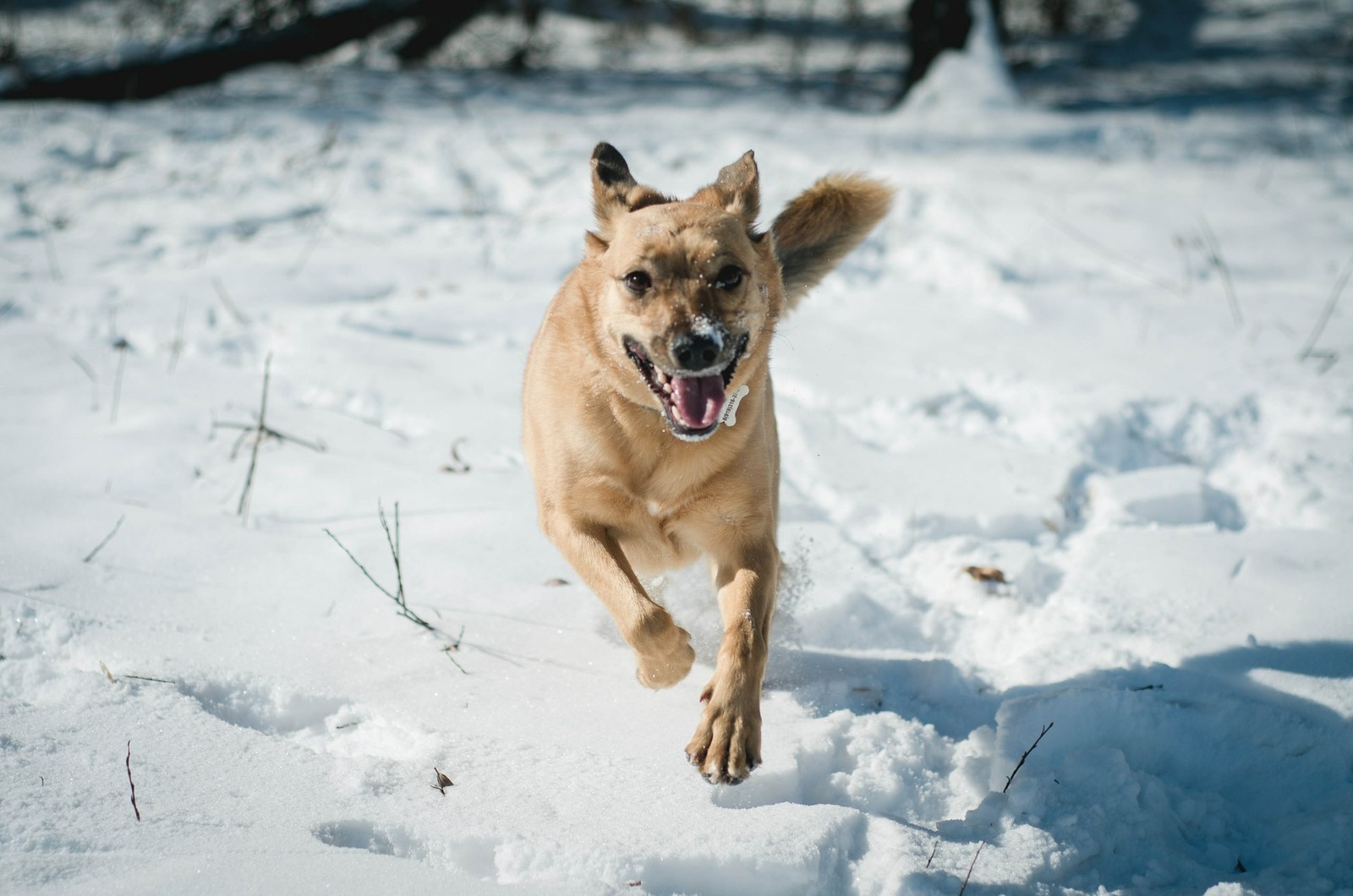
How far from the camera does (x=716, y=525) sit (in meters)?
2.81

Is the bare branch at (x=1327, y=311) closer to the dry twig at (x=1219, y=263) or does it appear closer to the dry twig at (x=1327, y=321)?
the dry twig at (x=1327, y=321)

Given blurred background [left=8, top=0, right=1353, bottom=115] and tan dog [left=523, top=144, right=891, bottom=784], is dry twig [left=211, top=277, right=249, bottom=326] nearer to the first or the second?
tan dog [left=523, top=144, right=891, bottom=784]

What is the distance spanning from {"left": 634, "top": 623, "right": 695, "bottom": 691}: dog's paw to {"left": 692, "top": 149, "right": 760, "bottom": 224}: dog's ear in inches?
50.5

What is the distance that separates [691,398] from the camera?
→ 2.52 metres

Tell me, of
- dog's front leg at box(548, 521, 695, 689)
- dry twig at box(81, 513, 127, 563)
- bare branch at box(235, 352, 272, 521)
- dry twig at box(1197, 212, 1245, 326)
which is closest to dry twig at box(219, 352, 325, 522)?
bare branch at box(235, 352, 272, 521)

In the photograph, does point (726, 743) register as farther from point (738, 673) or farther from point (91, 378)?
point (91, 378)

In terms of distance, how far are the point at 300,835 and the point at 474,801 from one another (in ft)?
1.15

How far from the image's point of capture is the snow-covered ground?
2047 millimetres

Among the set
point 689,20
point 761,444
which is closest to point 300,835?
point 761,444

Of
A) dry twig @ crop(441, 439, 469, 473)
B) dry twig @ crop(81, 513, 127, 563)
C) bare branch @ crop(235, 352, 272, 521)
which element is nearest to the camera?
dry twig @ crop(81, 513, 127, 563)

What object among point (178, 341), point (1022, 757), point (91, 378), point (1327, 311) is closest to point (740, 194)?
→ point (1022, 757)

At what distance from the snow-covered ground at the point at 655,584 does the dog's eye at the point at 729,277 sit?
0.54 m

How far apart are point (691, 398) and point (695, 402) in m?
0.01

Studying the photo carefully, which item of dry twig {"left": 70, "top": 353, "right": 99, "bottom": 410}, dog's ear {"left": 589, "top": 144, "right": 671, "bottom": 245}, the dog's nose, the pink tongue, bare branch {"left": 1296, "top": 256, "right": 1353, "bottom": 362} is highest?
dog's ear {"left": 589, "top": 144, "right": 671, "bottom": 245}
